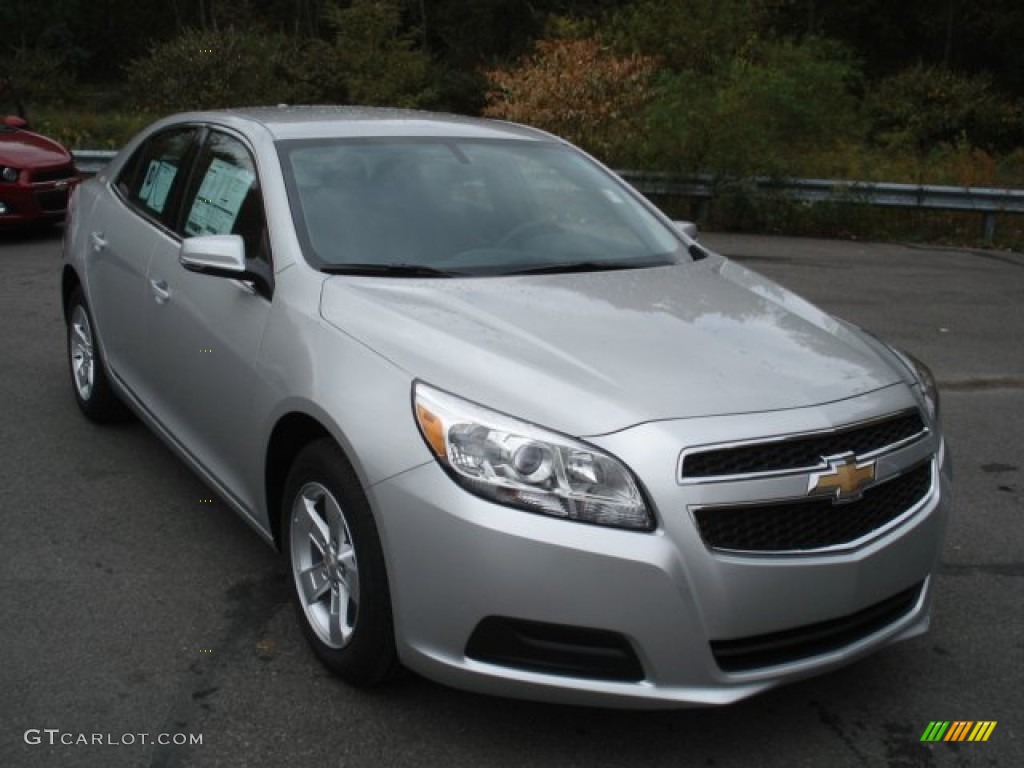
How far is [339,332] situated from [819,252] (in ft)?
32.3

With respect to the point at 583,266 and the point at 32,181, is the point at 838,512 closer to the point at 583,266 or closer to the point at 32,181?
the point at 583,266

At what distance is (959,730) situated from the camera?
10.8 ft

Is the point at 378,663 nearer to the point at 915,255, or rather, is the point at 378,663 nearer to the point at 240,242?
the point at 240,242

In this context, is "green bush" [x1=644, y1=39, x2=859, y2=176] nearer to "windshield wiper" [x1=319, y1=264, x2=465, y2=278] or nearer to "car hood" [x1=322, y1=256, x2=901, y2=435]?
"car hood" [x1=322, y1=256, x2=901, y2=435]

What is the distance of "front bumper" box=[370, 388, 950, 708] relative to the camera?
2.84m

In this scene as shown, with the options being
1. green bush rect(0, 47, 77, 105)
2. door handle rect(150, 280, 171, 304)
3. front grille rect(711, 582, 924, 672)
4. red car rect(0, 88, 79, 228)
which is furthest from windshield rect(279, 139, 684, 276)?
green bush rect(0, 47, 77, 105)

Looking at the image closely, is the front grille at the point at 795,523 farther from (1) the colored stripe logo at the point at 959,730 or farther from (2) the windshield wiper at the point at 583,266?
(2) the windshield wiper at the point at 583,266

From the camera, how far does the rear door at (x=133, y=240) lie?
16.0 ft

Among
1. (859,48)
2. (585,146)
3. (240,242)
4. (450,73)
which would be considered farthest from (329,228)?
(859,48)

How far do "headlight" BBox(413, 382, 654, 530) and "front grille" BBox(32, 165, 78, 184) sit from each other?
9256mm

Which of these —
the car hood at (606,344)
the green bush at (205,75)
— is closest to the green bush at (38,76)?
the green bush at (205,75)

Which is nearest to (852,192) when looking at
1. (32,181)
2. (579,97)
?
(579,97)

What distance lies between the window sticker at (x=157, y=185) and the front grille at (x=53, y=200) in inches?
250

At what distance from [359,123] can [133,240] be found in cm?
115
